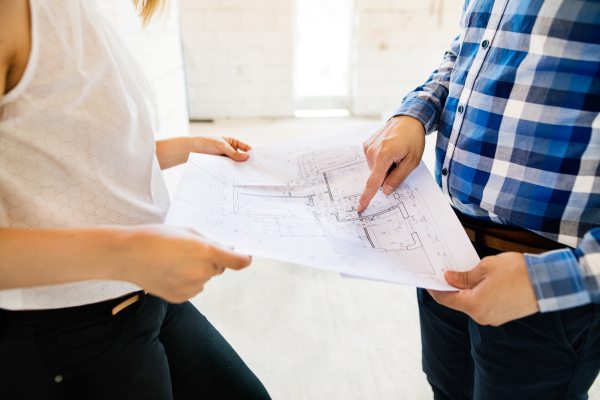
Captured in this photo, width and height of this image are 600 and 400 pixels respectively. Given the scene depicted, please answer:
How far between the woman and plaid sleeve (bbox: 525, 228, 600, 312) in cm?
41

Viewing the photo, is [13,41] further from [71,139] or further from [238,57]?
[238,57]

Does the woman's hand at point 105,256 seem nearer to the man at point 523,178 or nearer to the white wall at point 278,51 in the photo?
the man at point 523,178

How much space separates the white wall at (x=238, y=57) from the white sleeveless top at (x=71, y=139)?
331 cm

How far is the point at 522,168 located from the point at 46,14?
76 cm

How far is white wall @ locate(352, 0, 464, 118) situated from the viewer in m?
3.62

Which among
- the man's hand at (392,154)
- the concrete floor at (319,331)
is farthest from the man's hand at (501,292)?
the concrete floor at (319,331)

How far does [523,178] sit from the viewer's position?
0.67 m

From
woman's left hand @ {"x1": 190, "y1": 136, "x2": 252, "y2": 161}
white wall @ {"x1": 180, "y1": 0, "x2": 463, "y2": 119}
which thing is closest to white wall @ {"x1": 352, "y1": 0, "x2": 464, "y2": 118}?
white wall @ {"x1": 180, "y1": 0, "x2": 463, "y2": 119}

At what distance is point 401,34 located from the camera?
3.72m

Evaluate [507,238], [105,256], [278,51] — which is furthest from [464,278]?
[278,51]

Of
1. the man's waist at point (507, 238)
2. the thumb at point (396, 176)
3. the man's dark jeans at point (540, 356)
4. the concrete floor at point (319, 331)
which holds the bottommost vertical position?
the concrete floor at point (319, 331)

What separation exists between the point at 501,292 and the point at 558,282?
0.08 metres

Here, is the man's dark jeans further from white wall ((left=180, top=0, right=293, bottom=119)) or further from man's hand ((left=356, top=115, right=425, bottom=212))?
white wall ((left=180, top=0, right=293, bottom=119))

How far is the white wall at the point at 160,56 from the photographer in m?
1.47
